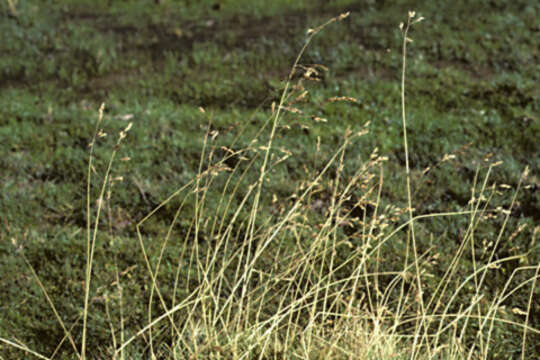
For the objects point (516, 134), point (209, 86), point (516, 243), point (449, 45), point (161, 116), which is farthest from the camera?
point (449, 45)

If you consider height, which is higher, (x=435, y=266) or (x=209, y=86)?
(x=209, y=86)

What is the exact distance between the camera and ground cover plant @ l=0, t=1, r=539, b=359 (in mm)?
4164

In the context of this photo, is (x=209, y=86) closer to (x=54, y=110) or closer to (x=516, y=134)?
(x=54, y=110)

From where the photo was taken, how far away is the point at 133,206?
707 cm

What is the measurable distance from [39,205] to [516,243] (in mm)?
5458

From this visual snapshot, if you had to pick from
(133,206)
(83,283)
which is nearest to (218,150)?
(133,206)

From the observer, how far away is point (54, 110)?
10062 mm

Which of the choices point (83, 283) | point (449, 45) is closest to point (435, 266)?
point (83, 283)

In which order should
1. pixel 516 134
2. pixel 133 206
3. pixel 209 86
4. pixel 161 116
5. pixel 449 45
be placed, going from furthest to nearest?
pixel 449 45, pixel 209 86, pixel 161 116, pixel 516 134, pixel 133 206

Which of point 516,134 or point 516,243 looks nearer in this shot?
point 516,243

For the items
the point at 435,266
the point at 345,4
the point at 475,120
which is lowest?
the point at 435,266

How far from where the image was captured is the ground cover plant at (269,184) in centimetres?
416

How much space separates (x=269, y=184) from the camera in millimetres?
7172

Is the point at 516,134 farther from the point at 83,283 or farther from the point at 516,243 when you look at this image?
the point at 83,283
